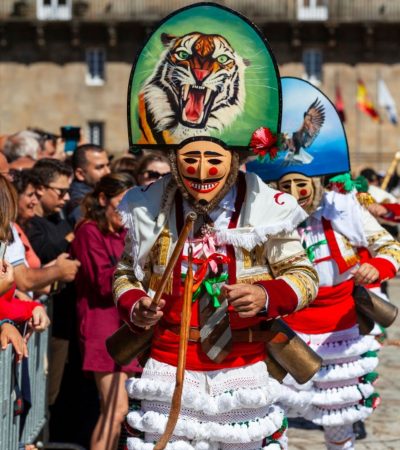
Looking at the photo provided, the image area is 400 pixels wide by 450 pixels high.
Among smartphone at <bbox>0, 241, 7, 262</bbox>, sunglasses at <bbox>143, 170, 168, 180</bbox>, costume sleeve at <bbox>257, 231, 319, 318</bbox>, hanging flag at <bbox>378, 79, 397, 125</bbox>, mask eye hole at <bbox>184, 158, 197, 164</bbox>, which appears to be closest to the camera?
costume sleeve at <bbox>257, 231, 319, 318</bbox>

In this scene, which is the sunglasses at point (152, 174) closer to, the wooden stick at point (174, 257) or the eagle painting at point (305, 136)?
the eagle painting at point (305, 136)

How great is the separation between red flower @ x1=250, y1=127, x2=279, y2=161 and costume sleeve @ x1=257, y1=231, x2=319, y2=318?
32 cm

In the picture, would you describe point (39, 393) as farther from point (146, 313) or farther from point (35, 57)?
point (35, 57)

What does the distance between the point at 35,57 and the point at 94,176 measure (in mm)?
32215

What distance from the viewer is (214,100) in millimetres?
4309

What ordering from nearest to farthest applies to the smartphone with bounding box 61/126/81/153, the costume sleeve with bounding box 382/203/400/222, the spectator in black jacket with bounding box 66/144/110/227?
1. the spectator in black jacket with bounding box 66/144/110/227
2. the costume sleeve with bounding box 382/203/400/222
3. the smartphone with bounding box 61/126/81/153

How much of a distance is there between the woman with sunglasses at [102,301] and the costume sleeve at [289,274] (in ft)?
6.61

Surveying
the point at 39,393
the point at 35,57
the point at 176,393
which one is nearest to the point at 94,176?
the point at 39,393

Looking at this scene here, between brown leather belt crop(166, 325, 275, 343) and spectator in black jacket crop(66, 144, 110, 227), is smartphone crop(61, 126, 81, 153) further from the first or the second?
brown leather belt crop(166, 325, 275, 343)

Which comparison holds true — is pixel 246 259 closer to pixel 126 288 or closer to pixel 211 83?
pixel 126 288

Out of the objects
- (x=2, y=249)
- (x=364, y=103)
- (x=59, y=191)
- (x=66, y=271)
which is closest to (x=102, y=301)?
(x=66, y=271)

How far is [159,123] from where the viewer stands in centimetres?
437

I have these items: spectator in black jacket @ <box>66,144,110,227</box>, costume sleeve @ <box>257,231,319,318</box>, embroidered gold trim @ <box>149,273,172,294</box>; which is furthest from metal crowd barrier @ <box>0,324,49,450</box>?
spectator in black jacket @ <box>66,144,110,227</box>

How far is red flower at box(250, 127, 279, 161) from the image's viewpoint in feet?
14.1
